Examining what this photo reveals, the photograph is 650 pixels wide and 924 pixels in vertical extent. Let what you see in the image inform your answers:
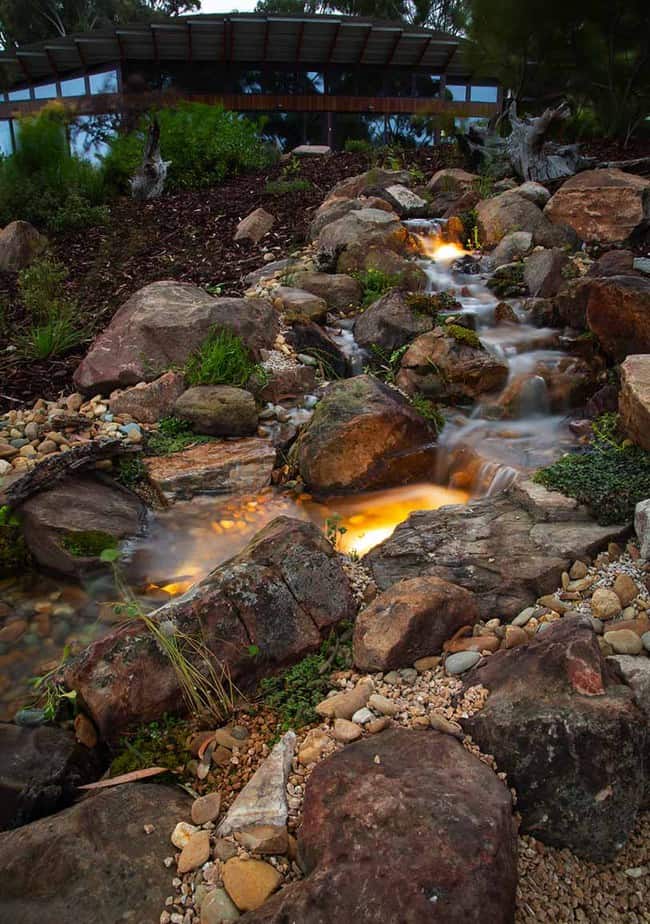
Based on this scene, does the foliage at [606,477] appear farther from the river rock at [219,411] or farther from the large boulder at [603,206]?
the large boulder at [603,206]

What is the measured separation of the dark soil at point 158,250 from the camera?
6777mm

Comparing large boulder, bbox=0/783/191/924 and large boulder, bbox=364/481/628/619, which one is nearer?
large boulder, bbox=0/783/191/924

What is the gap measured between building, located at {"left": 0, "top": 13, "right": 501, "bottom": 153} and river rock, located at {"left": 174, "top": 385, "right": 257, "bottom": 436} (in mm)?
16514

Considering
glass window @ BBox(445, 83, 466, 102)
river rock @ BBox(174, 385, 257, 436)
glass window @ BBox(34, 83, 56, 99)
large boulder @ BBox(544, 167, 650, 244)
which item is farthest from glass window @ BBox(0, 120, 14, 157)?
river rock @ BBox(174, 385, 257, 436)

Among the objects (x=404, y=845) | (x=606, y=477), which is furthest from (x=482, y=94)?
(x=404, y=845)

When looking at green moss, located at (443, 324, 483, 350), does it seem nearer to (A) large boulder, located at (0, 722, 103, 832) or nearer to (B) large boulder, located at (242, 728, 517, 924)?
(B) large boulder, located at (242, 728, 517, 924)

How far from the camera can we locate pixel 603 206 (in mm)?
9125

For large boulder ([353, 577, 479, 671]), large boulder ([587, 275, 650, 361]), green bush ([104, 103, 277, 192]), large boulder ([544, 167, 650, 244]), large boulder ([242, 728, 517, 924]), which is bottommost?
large boulder ([353, 577, 479, 671])

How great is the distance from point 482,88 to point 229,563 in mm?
24288

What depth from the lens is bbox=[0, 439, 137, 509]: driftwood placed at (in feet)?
14.6

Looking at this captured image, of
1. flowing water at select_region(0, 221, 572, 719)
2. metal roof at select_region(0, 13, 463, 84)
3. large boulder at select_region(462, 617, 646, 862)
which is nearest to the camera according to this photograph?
large boulder at select_region(462, 617, 646, 862)

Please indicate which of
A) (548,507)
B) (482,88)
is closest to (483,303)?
(548,507)

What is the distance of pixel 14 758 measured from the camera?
9.11ft

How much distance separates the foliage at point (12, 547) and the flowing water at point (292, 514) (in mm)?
112
